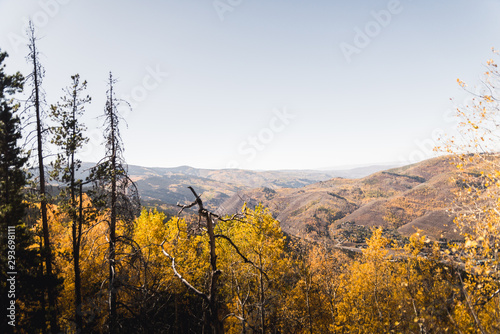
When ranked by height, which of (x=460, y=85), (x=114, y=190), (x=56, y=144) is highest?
(x=460, y=85)

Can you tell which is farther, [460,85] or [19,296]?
[19,296]

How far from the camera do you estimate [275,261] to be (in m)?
17.8

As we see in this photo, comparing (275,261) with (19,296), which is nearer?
(19,296)

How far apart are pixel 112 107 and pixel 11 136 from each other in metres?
5.03

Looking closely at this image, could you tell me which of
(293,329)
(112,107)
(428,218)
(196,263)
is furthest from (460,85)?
(428,218)

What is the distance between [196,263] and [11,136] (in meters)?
13.7

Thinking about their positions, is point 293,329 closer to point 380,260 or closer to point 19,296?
point 380,260

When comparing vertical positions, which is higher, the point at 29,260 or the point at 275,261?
the point at 29,260

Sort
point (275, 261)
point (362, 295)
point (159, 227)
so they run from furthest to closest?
1. point (159, 227)
2. point (362, 295)
3. point (275, 261)

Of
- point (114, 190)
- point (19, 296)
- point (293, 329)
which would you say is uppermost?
point (114, 190)

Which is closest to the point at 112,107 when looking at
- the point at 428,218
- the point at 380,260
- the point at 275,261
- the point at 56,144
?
the point at 56,144

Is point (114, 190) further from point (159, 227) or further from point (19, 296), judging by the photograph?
point (159, 227)

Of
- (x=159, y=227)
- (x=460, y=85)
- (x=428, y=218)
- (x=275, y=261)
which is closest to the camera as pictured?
(x=460, y=85)

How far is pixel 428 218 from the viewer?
18262cm
